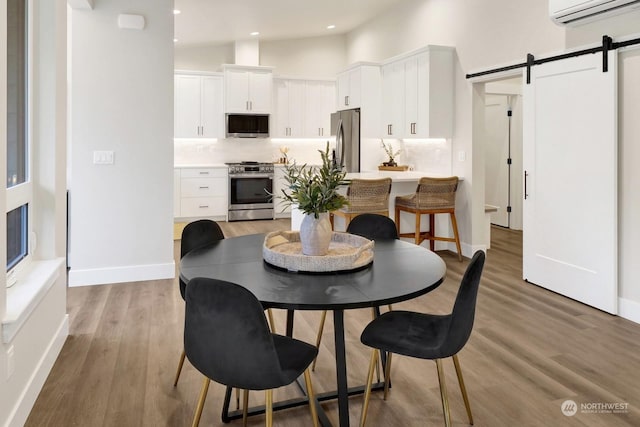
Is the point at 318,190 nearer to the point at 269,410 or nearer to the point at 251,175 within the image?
the point at 269,410

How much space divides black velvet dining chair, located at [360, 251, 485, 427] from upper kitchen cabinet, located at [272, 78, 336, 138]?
6.74 meters

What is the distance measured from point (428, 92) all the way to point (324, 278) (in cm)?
428

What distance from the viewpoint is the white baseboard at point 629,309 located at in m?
3.43

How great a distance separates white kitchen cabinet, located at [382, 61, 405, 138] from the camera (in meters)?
6.25

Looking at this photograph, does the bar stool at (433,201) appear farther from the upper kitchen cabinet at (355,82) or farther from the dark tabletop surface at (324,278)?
the dark tabletop surface at (324,278)

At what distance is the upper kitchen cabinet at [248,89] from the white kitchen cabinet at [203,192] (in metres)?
1.12

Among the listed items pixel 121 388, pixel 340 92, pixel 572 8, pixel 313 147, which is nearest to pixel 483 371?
pixel 121 388

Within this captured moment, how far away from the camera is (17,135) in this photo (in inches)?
101

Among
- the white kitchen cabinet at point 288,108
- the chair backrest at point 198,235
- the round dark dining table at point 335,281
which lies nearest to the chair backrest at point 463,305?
the round dark dining table at point 335,281

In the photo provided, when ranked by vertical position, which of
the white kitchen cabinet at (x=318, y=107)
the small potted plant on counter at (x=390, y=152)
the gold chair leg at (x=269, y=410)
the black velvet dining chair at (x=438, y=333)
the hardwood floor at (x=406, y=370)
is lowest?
the hardwood floor at (x=406, y=370)

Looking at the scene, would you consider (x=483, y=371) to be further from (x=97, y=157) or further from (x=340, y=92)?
(x=340, y=92)

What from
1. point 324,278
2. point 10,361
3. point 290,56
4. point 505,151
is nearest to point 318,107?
point 290,56

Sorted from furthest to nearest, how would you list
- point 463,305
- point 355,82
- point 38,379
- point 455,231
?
A: point 355,82 → point 455,231 → point 38,379 → point 463,305

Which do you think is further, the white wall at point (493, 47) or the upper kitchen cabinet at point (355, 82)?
the upper kitchen cabinet at point (355, 82)
